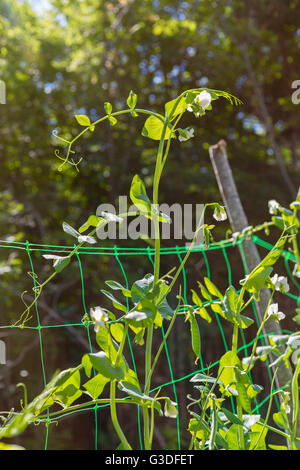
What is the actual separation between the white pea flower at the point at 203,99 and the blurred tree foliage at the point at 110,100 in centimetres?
431

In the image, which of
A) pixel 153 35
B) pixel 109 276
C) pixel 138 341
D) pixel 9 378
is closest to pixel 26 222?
pixel 109 276

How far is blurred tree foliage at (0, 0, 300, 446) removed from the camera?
5328 millimetres

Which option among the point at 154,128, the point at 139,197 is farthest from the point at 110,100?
the point at 139,197

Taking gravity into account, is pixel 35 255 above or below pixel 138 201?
above

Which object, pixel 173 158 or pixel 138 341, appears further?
pixel 173 158

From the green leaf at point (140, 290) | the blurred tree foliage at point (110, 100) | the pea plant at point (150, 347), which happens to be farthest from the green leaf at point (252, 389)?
the blurred tree foliage at point (110, 100)

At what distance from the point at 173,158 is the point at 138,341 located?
530 centimetres

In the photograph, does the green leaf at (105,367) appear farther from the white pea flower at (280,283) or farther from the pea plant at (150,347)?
the white pea flower at (280,283)

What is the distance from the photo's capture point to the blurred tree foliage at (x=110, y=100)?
17.5ft

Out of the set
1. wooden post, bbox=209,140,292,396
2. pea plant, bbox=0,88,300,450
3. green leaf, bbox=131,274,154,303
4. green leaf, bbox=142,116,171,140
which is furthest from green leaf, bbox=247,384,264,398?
wooden post, bbox=209,140,292,396

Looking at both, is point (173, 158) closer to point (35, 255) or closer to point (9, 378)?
point (35, 255)

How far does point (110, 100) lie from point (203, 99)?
5049 millimetres

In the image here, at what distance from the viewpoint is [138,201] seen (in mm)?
530

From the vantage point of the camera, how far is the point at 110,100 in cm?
542
